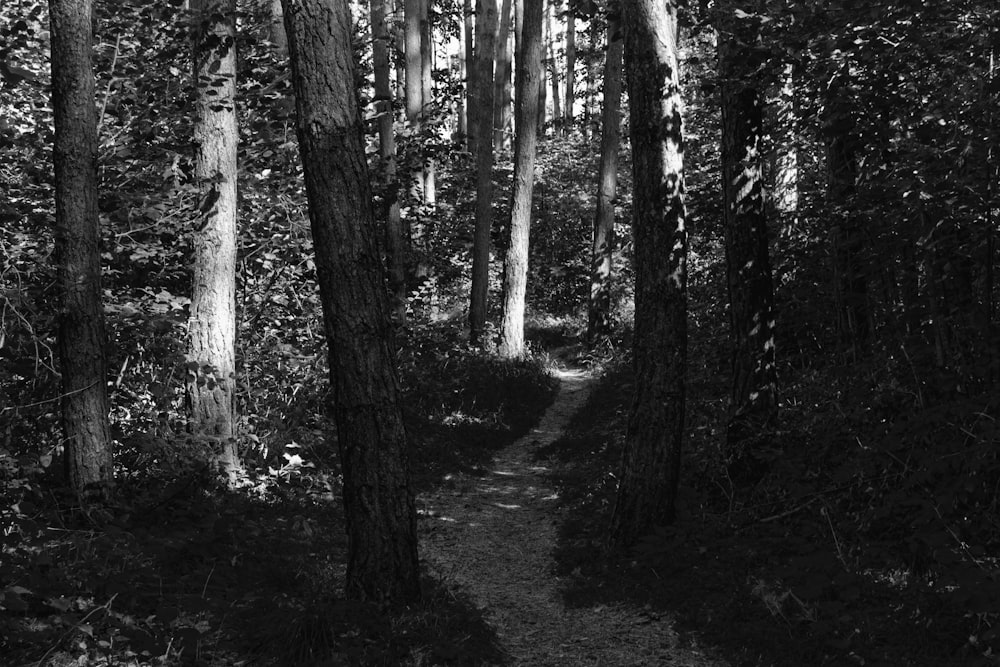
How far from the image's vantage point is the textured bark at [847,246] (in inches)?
291

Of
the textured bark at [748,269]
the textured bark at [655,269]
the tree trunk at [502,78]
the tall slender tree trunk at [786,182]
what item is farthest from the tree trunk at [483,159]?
the tree trunk at [502,78]

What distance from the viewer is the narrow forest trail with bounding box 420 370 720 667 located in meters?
5.64

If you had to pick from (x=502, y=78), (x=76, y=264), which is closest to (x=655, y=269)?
(x=76, y=264)

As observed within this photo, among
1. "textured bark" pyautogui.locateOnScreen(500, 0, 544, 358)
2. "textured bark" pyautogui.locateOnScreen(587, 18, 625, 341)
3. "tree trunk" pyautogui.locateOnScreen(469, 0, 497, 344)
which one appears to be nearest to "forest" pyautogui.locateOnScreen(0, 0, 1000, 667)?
"textured bark" pyautogui.locateOnScreen(500, 0, 544, 358)

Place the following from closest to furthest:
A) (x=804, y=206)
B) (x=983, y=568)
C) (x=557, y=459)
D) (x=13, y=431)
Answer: (x=983, y=568) → (x=13, y=431) → (x=804, y=206) → (x=557, y=459)

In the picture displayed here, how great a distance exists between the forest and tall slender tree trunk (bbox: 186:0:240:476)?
0.03 meters

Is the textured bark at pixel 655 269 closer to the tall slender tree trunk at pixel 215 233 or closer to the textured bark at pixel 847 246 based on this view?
the textured bark at pixel 847 246

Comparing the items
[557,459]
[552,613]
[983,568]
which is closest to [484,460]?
[557,459]

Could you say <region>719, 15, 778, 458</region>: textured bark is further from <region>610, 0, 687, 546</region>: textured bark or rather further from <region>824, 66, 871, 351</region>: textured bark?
<region>610, 0, 687, 546</region>: textured bark

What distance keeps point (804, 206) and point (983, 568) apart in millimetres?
6042

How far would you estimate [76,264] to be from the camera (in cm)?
666

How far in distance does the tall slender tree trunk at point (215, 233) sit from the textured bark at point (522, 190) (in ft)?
26.3

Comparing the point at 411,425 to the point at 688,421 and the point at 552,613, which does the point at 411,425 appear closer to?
the point at 688,421

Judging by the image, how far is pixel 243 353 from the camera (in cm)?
932
